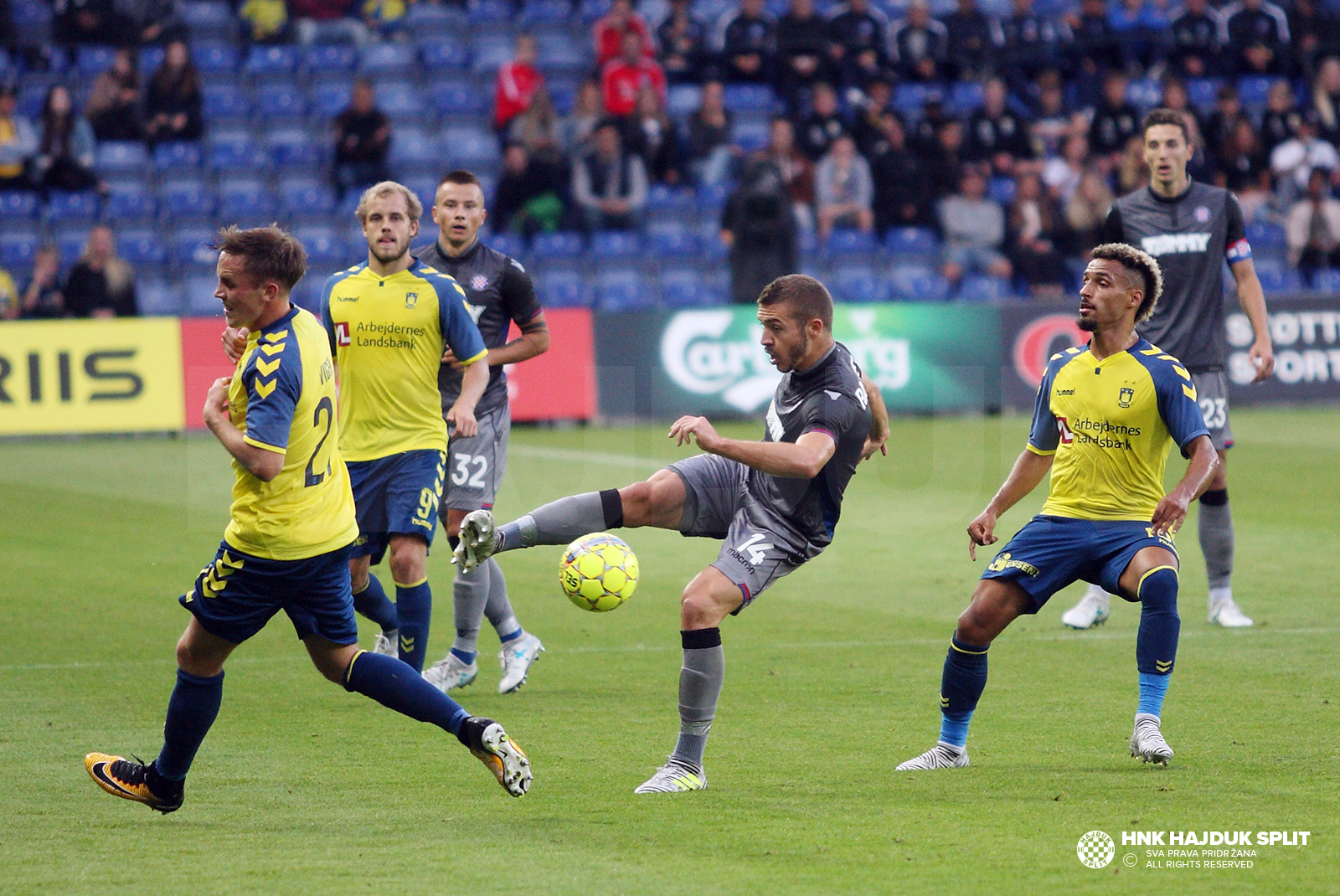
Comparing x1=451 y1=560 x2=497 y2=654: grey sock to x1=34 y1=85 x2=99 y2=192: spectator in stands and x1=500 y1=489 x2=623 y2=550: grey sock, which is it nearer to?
x1=500 y1=489 x2=623 y2=550: grey sock

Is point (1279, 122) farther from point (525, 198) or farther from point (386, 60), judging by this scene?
point (386, 60)

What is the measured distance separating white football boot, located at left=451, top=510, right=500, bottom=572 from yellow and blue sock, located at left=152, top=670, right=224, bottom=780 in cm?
102

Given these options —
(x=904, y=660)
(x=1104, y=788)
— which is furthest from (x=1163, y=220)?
(x=1104, y=788)

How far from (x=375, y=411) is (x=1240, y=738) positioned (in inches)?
144

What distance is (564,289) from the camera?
19469 mm

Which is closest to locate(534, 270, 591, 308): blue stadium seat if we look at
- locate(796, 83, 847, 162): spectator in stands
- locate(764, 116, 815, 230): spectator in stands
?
locate(764, 116, 815, 230): spectator in stands

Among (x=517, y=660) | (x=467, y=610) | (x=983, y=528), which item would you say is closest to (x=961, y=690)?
(x=983, y=528)

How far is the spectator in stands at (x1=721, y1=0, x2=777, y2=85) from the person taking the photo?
21703mm

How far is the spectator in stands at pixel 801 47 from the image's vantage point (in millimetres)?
21328

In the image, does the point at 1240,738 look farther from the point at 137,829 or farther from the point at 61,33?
the point at 61,33

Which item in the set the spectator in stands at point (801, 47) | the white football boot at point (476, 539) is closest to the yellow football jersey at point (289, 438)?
the white football boot at point (476, 539)

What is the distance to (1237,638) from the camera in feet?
27.5

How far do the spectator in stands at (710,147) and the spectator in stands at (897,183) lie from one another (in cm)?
176

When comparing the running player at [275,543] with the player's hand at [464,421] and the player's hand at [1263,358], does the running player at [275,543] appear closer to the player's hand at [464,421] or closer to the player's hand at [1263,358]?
the player's hand at [464,421]
